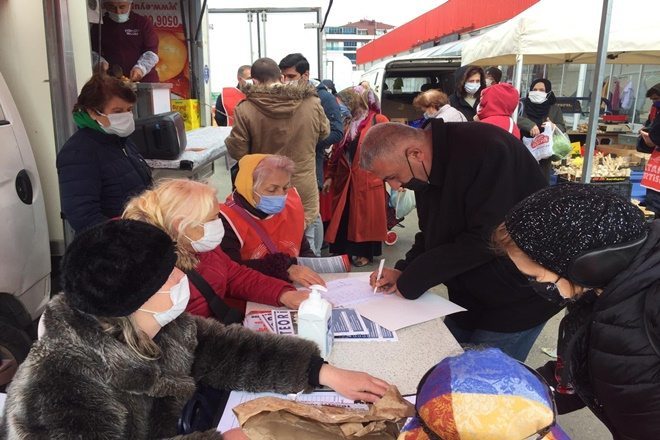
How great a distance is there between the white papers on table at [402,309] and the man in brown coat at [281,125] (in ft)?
6.23

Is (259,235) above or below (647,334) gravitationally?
below

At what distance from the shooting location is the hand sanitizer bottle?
1.51 m

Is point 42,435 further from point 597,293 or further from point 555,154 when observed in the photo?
point 555,154

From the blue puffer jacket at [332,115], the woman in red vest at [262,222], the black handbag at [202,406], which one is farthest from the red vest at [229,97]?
the black handbag at [202,406]

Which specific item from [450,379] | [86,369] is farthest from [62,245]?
[450,379]

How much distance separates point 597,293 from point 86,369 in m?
1.07

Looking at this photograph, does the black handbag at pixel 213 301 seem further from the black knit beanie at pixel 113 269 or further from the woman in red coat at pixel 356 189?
the woman in red coat at pixel 356 189

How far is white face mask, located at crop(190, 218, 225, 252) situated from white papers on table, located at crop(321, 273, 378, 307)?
0.50m

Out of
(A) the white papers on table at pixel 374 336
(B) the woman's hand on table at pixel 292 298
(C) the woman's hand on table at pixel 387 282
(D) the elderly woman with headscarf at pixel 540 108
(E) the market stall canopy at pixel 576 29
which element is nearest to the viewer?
(A) the white papers on table at pixel 374 336

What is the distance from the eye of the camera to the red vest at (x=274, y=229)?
2.22 metres

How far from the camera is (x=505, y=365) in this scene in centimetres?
73

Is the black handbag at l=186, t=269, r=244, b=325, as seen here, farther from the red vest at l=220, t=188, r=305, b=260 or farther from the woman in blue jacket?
the woman in blue jacket

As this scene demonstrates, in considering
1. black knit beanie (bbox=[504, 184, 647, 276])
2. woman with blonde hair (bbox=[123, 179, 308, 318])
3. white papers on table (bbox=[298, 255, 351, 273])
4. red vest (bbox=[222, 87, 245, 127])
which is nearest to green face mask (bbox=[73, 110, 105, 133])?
woman with blonde hair (bbox=[123, 179, 308, 318])

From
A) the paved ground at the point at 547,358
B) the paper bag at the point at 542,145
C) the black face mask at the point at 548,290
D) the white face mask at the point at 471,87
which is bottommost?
the paved ground at the point at 547,358
